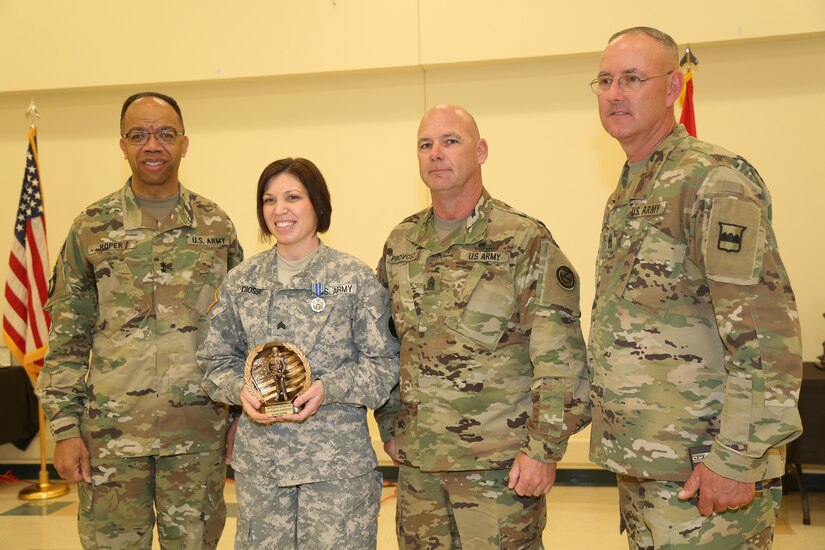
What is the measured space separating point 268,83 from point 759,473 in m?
4.44

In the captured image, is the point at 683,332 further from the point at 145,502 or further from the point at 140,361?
the point at 145,502

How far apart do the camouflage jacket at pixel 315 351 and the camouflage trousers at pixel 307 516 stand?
0.04 metres

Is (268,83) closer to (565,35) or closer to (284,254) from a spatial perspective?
(565,35)

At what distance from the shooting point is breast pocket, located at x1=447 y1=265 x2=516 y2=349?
7.44 ft

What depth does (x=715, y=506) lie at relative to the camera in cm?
176

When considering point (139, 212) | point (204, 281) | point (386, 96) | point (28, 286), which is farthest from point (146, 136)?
point (28, 286)

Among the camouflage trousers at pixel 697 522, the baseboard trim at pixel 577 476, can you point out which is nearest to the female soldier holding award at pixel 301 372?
the camouflage trousers at pixel 697 522

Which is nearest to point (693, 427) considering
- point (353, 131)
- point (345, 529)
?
point (345, 529)

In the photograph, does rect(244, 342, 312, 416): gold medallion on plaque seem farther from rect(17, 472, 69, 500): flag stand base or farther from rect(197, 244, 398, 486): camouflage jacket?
rect(17, 472, 69, 500): flag stand base

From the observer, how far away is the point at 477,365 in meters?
2.26

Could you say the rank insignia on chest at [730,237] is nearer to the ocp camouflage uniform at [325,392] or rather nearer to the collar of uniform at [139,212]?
the ocp camouflage uniform at [325,392]

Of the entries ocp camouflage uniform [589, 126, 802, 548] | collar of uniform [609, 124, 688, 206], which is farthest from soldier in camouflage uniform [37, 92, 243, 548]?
collar of uniform [609, 124, 688, 206]

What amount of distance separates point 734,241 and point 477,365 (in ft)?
2.75

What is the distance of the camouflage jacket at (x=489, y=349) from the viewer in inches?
85.4
